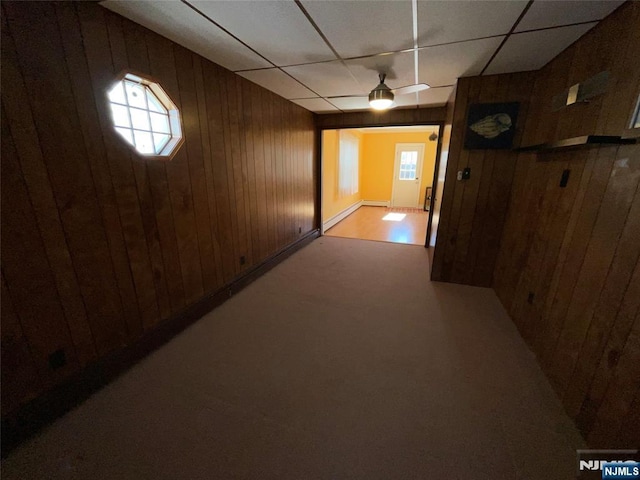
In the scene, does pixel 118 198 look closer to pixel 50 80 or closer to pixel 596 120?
pixel 50 80

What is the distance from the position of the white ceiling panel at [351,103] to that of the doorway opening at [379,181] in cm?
123

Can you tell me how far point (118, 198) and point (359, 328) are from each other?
2052mm

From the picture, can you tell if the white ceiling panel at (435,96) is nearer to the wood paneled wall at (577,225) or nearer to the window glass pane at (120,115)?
the wood paneled wall at (577,225)

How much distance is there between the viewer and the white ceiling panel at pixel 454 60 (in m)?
1.84

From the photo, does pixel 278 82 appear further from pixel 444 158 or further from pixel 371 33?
pixel 444 158

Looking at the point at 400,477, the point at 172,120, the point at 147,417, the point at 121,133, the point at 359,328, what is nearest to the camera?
the point at 400,477

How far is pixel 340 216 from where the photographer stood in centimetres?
638

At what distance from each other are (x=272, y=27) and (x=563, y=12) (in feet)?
5.65

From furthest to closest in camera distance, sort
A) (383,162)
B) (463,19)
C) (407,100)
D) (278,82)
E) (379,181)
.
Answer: (379,181)
(383,162)
(407,100)
(278,82)
(463,19)

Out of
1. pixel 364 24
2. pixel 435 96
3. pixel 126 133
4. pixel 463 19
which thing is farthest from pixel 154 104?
pixel 435 96

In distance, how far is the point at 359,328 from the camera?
2172 mm

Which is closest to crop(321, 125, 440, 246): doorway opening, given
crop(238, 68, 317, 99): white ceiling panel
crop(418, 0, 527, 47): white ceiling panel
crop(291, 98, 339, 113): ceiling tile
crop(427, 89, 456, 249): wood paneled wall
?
crop(291, 98, 339, 113): ceiling tile

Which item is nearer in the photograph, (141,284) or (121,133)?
(121,133)

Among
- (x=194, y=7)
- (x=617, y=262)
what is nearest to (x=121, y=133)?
(x=194, y=7)
